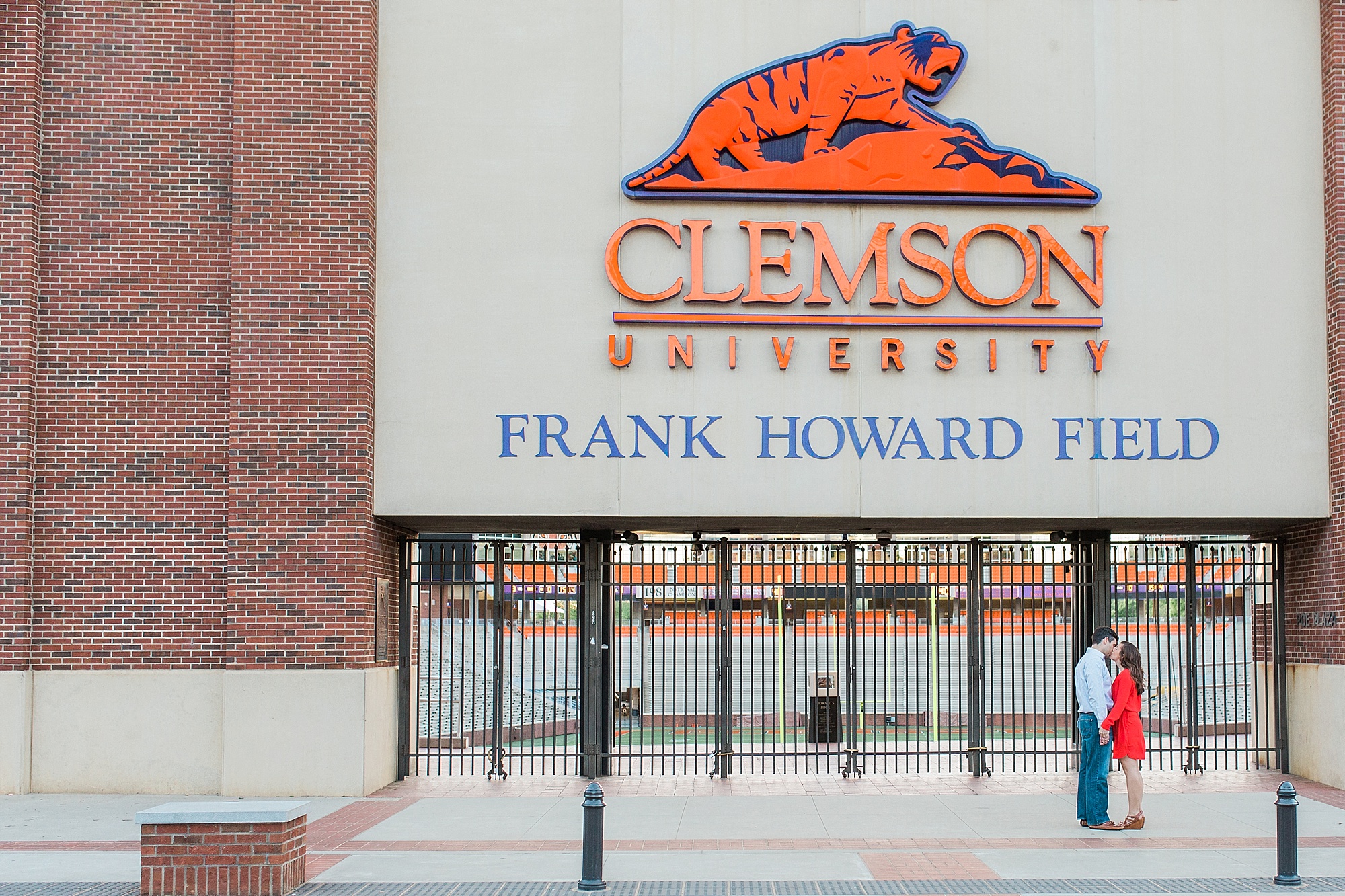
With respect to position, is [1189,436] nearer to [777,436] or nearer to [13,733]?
[777,436]

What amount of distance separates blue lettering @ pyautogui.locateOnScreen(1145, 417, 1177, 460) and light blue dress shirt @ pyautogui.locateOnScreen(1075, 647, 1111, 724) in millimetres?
3658

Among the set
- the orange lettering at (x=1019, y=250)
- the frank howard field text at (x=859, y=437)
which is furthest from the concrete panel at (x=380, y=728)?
the orange lettering at (x=1019, y=250)

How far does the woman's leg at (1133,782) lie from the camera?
37.2 ft

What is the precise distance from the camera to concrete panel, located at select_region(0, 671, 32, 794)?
539 inches

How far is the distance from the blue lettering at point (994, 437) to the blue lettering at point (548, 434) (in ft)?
14.9

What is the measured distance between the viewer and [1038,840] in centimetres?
1094

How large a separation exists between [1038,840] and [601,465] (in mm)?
5958

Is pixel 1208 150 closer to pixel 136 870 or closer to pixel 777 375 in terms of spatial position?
pixel 777 375

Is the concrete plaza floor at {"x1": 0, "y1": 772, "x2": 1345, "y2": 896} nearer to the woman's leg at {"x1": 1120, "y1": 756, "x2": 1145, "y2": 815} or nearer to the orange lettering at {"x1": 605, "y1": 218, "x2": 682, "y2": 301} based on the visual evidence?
the woman's leg at {"x1": 1120, "y1": 756, "x2": 1145, "y2": 815}

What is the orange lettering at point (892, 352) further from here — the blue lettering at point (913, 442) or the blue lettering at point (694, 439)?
the blue lettering at point (694, 439)

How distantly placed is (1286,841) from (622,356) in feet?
26.4

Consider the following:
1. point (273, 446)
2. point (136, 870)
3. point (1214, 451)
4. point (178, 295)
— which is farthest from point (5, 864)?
point (1214, 451)

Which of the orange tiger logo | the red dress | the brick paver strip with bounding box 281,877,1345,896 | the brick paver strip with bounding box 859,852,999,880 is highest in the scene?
the orange tiger logo

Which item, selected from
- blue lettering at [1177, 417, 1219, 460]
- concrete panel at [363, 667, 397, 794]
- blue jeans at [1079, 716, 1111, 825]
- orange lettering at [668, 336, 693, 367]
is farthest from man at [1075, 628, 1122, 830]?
concrete panel at [363, 667, 397, 794]
